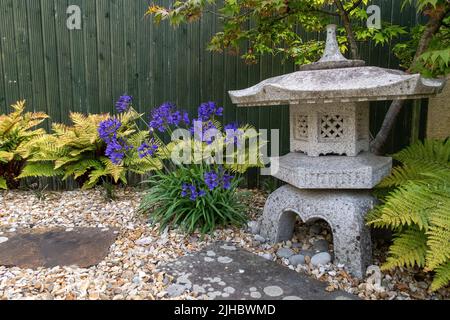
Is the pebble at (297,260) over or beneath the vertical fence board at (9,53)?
beneath

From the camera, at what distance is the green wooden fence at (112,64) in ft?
13.3

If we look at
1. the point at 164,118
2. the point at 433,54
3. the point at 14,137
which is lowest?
the point at 14,137

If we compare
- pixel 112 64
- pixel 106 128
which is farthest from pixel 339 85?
pixel 112 64

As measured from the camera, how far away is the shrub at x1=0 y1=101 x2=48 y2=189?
3816mm

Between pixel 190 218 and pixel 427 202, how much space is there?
157 centimetres

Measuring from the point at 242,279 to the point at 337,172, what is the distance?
893mm

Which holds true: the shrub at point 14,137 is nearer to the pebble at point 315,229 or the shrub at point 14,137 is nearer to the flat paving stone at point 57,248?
the flat paving stone at point 57,248

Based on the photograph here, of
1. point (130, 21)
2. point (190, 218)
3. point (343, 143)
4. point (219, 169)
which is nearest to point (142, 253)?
point (190, 218)

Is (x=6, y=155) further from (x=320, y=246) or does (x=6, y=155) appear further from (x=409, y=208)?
(x=409, y=208)

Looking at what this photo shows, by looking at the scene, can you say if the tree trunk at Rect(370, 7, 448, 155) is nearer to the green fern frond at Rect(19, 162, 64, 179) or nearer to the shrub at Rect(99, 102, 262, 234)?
the shrub at Rect(99, 102, 262, 234)

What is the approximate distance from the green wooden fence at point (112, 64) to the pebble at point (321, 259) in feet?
6.46

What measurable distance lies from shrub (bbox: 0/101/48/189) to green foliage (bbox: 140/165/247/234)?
5.81ft

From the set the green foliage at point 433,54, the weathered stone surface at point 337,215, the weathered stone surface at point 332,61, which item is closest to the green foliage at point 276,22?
the green foliage at point 433,54

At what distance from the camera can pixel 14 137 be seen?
392 cm
